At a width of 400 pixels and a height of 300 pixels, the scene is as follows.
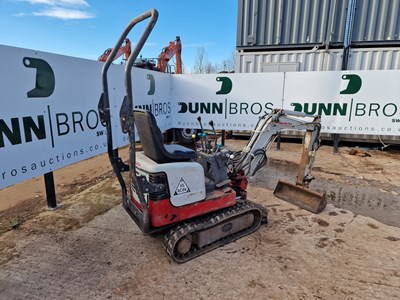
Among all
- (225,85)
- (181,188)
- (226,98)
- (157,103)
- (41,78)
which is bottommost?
(181,188)

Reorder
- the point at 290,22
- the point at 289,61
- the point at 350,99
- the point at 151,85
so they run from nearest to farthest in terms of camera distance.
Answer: the point at 151,85, the point at 350,99, the point at 289,61, the point at 290,22

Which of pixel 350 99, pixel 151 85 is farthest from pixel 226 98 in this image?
pixel 350 99

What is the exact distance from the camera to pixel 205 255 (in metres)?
2.90

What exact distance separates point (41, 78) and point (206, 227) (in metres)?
2.74

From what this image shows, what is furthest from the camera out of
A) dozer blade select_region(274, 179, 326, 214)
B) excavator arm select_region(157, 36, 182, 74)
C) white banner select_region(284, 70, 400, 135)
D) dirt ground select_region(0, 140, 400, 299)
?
excavator arm select_region(157, 36, 182, 74)

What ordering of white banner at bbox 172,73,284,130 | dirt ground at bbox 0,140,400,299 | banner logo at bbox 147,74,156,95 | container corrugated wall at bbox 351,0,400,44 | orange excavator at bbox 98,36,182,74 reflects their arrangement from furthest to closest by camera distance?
orange excavator at bbox 98,36,182,74 < container corrugated wall at bbox 351,0,400,44 < white banner at bbox 172,73,284,130 < banner logo at bbox 147,74,156,95 < dirt ground at bbox 0,140,400,299

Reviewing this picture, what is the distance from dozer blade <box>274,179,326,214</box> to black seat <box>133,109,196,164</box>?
2.13 meters

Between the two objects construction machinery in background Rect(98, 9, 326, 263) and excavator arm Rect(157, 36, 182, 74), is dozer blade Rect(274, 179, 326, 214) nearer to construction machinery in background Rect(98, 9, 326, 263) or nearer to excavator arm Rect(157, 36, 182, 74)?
construction machinery in background Rect(98, 9, 326, 263)

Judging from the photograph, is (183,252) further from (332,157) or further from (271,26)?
(271,26)

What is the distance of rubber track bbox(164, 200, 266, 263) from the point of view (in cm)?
271

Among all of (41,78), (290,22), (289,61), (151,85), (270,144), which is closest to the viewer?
(41,78)

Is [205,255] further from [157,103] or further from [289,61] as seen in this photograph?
[289,61]

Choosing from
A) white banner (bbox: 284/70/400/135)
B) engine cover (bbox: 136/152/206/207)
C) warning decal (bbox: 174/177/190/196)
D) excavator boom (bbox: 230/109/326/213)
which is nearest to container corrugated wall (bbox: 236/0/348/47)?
white banner (bbox: 284/70/400/135)

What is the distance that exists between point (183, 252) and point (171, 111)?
17.5ft
